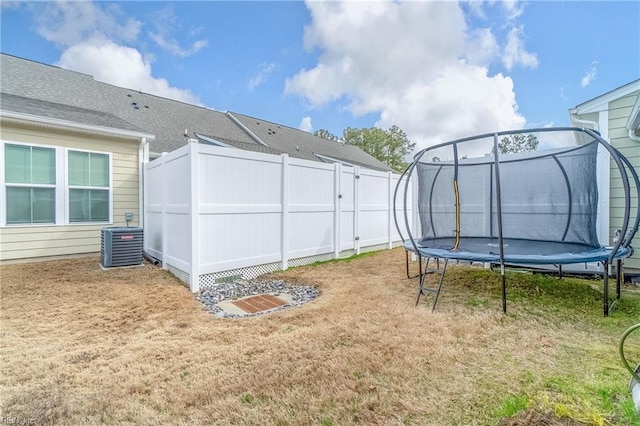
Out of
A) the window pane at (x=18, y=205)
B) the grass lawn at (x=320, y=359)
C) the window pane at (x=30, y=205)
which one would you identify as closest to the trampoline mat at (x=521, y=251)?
the grass lawn at (x=320, y=359)

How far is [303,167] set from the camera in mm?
5570

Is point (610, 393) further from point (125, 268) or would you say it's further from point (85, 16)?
point (85, 16)

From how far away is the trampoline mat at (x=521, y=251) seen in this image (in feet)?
11.1

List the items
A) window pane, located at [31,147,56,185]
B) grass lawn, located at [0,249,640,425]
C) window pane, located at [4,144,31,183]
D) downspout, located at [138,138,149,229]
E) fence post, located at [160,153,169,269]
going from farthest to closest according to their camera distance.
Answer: downspout, located at [138,138,149,229], window pane, located at [31,147,56,185], window pane, located at [4,144,31,183], fence post, located at [160,153,169,269], grass lawn, located at [0,249,640,425]

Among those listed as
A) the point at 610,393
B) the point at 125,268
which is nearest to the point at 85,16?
the point at 125,268

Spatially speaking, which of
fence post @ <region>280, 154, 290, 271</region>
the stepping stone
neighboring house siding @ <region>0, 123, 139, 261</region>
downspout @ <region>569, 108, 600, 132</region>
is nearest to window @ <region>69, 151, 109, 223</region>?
neighboring house siding @ <region>0, 123, 139, 261</region>

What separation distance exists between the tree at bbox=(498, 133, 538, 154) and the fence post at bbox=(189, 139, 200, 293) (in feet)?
16.2

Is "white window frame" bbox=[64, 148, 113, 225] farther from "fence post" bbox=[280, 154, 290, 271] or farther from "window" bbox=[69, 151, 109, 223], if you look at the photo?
"fence post" bbox=[280, 154, 290, 271]

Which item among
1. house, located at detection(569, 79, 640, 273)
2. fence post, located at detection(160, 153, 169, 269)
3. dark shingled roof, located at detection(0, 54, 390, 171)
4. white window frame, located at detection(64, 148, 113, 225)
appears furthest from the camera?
dark shingled roof, located at detection(0, 54, 390, 171)

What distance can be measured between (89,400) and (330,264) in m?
4.48

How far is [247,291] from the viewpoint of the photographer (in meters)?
4.18

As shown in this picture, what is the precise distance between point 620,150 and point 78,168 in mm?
9734

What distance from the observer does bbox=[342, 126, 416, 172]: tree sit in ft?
81.8

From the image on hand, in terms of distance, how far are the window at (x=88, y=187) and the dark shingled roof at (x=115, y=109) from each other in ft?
2.51
